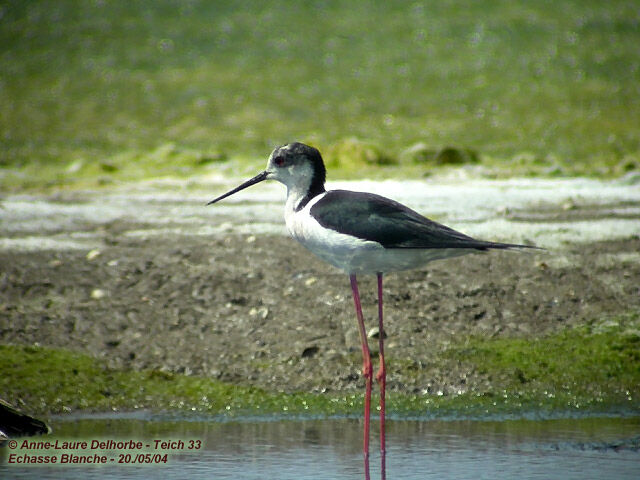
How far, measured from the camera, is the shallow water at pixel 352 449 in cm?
589

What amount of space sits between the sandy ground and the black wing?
1.40m

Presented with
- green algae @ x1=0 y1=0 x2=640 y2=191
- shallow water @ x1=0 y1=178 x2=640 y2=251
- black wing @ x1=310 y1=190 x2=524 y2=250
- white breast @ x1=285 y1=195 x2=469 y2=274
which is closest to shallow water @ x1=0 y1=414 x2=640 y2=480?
white breast @ x1=285 y1=195 x2=469 y2=274

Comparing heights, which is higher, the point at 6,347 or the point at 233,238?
the point at 233,238

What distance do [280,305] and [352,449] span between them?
223cm

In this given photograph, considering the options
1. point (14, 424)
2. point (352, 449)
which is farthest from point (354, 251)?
point (14, 424)

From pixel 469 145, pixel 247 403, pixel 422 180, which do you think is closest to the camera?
pixel 247 403

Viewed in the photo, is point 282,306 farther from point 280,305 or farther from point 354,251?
point 354,251

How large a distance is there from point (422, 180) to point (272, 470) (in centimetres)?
947

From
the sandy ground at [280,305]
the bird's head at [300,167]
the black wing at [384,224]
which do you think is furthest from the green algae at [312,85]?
the black wing at [384,224]

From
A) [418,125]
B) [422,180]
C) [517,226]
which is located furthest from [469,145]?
[517,226]

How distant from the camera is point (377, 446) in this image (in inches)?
257

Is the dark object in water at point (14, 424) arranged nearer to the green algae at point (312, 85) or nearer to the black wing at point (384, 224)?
the black wing at point (384, 224)

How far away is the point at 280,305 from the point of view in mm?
8523

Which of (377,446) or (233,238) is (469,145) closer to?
(233,238)
